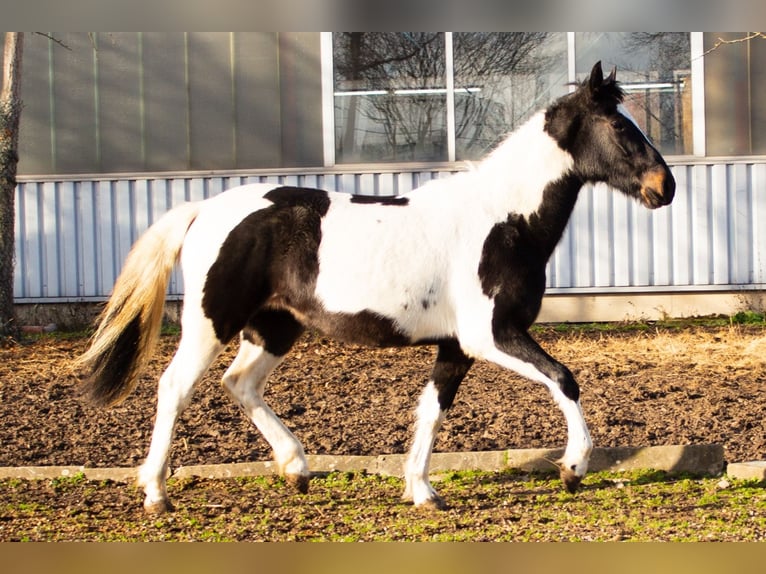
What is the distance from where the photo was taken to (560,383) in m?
4.66

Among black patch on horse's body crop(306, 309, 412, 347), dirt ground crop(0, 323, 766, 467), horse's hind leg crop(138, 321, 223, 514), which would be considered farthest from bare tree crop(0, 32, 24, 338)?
black patch on horse's body crop(306, 309, 412, 347)

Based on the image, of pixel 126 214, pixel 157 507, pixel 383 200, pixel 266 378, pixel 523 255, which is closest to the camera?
pixel 157 507

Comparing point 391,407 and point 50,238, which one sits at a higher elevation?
point 50,238

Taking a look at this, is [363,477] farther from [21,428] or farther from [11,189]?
[11,189]

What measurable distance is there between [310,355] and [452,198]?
431 centimetres

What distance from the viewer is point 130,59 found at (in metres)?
11.6

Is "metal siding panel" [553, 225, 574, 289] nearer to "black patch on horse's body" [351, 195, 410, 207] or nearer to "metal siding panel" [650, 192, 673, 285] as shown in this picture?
"metal siding panel" [650, 192, 673, 285]

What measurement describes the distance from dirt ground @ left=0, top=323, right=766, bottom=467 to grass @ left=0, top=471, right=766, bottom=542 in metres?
0.61

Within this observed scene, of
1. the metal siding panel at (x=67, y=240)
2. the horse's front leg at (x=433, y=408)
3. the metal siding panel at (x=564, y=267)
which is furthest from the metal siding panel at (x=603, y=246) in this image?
the horse's front leg at (x=433, y=408)

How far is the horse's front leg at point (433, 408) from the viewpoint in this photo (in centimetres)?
507

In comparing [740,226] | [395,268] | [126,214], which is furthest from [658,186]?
[126,214]

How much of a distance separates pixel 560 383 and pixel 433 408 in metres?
0.78

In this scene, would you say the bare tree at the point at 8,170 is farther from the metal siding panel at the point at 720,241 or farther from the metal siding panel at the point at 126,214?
the metal siding panel at the point at 720,241

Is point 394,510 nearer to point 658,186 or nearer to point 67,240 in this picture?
point 658,186
